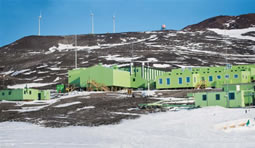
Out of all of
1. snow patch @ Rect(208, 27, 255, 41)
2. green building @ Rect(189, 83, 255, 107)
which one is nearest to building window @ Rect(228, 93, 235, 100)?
green building @ Rect(189, 83, 255, 107)

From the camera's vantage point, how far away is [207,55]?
438ft

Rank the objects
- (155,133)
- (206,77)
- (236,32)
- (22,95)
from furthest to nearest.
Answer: (236,32) < (206,77) < (22,95) < (155,133)

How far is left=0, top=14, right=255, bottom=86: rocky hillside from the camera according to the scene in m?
113

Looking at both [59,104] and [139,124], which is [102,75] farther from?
[139,124]

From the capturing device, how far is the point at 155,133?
26.9 m

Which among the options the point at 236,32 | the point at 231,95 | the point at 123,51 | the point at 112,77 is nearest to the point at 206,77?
the point at 112,77

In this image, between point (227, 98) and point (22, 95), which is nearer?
point (227, 98)

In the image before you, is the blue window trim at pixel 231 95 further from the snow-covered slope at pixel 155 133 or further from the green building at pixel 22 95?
the green building at pixel 22 95

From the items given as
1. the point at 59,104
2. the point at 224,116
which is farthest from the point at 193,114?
the point at 59,104

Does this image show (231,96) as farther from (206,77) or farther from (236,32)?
(236,32)

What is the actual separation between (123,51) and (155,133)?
380 feet

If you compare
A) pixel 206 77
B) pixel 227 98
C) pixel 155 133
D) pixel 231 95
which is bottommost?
pixel 155 133

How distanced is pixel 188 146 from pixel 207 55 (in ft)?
379

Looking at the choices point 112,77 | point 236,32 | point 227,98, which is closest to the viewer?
point 227,98
